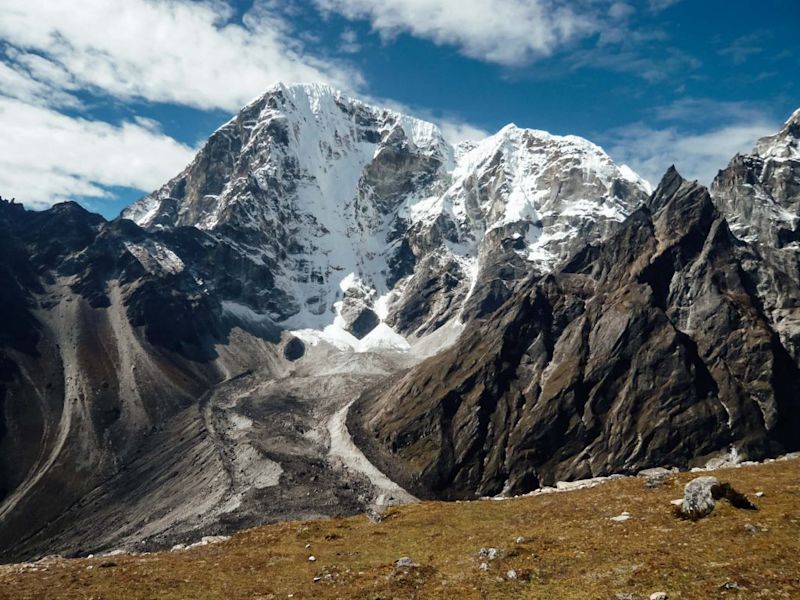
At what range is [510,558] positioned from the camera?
34781 mm

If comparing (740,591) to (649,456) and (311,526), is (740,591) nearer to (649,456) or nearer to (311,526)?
(311,526)

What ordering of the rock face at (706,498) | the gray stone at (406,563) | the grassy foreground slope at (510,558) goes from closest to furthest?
the grassy foreground slope at (510,558)
the rock face at (706,498)
the gray stone at (406,563)

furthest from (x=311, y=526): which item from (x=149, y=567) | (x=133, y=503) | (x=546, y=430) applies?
(x=546, y=430)

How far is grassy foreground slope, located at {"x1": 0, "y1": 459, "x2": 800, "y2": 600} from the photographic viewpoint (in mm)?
27906

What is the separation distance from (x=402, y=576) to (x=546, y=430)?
17475cm

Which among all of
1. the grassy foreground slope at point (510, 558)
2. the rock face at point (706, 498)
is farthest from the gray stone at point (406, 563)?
the rock face at point (706, 498)

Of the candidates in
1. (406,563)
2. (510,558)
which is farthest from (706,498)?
(406,563)

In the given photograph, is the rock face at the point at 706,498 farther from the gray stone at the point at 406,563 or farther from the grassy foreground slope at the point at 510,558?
the gray stone at the point at 406,563

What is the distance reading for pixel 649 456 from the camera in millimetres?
188750

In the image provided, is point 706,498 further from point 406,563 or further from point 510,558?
point 406,563

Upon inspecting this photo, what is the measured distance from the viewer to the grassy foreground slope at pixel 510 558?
91.6ft

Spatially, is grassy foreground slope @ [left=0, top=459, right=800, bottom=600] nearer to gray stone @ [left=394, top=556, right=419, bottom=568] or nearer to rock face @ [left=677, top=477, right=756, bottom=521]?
gray stone @ [left=394, top=556, right=419, bottom=568]

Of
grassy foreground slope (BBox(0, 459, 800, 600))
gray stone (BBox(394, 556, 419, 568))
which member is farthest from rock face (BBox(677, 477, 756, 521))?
gray stone (BBox(394, 556, 419, 568))

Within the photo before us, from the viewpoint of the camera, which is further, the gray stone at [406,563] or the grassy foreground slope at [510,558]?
the gray stone at [406,563]
